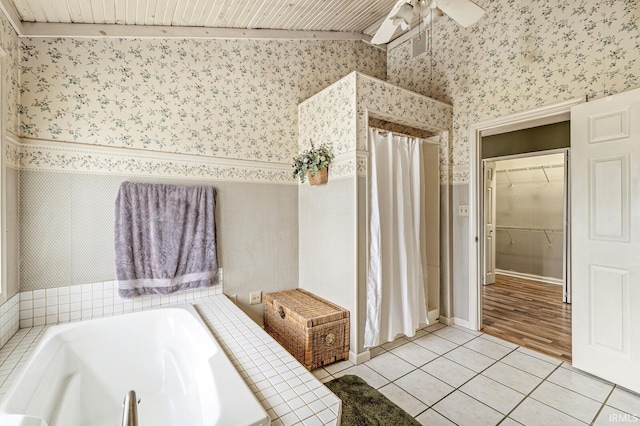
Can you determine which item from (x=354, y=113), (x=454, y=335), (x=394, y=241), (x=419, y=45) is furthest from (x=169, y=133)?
(x=454, y=335)

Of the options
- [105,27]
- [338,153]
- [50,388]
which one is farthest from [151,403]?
[105,27]

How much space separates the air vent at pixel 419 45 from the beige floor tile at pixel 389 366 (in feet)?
10.4

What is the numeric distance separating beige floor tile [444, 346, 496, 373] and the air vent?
3073 mm

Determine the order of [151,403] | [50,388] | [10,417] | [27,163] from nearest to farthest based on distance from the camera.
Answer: [10,417], [50,388], [151,403], [27,163]

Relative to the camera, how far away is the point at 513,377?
2141mm

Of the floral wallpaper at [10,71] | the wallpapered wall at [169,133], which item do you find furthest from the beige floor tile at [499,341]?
the floral wallpaper at [10,71]

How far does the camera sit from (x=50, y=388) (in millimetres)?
1466

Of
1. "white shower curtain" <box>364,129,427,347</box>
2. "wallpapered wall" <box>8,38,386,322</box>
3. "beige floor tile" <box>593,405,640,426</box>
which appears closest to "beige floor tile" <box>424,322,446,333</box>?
"white shower curtain" <box>364,129,427,347</box>

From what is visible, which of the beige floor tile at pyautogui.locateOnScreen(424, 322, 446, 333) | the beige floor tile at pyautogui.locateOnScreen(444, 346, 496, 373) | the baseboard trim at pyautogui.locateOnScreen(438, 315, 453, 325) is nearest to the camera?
the beige floor tile at pyautogui.locateOnScreen(444, 346, 496, 373)

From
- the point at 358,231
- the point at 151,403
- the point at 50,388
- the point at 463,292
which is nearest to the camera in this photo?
the point at 50,388

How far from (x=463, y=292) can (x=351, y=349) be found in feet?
4.41

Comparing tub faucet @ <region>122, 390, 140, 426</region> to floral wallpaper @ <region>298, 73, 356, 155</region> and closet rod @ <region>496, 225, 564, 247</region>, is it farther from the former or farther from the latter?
closet rod @ <region>496, 225, 564, 247</region>

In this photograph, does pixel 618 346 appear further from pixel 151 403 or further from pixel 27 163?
pixel 27 163

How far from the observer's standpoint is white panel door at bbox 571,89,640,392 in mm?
1903
